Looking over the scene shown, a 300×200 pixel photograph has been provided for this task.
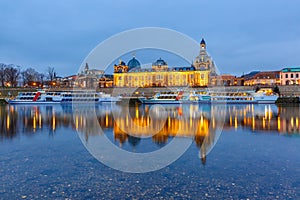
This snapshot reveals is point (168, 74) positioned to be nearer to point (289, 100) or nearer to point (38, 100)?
point (289, 100)

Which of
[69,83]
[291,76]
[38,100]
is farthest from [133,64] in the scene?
[291,76]

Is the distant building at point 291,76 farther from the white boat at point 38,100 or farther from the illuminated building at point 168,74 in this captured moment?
the white boat at point 38,100

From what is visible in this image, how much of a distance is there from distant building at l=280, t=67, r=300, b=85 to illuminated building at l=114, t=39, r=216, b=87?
1113 inches

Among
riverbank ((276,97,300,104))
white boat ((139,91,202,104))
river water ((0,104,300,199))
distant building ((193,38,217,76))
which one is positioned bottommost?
river water ((0,104,300,199))

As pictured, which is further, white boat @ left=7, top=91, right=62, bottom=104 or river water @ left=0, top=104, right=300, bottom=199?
white boat @ left=7, top=91, right=62, bottom=104

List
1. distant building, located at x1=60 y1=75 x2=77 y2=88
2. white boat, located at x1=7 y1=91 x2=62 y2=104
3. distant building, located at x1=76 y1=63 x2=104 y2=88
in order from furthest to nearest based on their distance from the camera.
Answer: distant building, located at x1=76 y1=63 x2=104 y2=88
distant building, located at x1=60 y1=75 x2=77 y2=88
white boat, located at x1=7 y1=91 x2=62 y2=104

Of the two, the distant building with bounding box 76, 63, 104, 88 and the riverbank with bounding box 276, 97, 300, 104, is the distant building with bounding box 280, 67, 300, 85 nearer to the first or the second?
the riverbank with bounding box 276, 97, 300, 104

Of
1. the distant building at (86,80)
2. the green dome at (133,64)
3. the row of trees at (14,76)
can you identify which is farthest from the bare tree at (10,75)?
the green dome at (133,64)

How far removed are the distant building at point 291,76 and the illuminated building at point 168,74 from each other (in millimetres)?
28272

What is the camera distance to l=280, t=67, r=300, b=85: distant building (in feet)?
276

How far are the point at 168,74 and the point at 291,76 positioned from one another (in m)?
48.7

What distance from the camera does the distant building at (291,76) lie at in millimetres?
84250

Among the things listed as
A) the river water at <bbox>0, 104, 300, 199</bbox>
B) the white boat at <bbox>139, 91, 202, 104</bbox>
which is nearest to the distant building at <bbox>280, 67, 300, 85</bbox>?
the white boat at <bbox>139, 91, 202, 104</bbox>

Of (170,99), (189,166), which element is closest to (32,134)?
(189,166)
